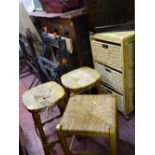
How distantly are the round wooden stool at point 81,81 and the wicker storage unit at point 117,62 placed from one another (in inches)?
6.9

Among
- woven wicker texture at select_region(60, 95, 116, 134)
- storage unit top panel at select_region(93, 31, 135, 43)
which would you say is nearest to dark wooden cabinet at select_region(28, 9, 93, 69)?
storage unit top panel at select_region(93, 31, 135, 43)

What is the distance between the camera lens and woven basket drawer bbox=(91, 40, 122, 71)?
1.39 metres

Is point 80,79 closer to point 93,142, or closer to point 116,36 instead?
point 116,36

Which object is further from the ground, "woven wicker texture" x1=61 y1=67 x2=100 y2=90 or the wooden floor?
"woven wicker texture" x1=61 y1=67 x2=100 y2=90

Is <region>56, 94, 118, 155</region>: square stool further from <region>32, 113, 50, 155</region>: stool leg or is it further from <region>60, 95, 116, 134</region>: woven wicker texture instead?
<region>32, 113, 50, 155</region>: stool leg

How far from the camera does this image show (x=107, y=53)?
1489 mm

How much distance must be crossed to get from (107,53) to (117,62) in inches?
4.8

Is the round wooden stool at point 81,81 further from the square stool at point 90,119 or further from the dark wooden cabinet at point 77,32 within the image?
the dark wooden cabinet at point 77,32

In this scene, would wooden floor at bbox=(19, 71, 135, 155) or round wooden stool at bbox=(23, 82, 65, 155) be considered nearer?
round wooden stool at bbox=(23, 82, 65, 155)

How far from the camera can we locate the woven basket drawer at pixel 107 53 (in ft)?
4.56

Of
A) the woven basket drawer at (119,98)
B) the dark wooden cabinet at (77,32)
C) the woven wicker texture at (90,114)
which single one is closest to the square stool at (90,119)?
the woven wicker texture at (90,114)
